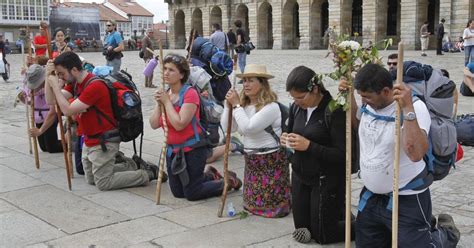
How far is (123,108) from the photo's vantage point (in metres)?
5.99

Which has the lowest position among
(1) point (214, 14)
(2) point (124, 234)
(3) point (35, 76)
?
(2) point (124, 234)

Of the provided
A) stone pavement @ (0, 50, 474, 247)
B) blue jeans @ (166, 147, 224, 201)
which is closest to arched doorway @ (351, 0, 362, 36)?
stone pavement @ (0, 50, 474, 247)

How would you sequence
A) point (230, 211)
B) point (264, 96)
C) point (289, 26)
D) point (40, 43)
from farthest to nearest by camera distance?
point (289, 26)
point (40, 43)
point (230, 211)
point (264, 96)

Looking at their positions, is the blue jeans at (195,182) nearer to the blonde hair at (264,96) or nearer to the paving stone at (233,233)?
the paving stone at (233,233)

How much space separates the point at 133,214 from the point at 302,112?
74.7 inches

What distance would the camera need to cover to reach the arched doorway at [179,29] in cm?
6056

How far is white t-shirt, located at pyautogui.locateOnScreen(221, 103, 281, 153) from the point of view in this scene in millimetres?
4859

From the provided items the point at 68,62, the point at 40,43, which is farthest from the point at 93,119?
the point at 40,43

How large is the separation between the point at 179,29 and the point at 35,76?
5461 cm

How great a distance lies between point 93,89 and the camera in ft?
18.9

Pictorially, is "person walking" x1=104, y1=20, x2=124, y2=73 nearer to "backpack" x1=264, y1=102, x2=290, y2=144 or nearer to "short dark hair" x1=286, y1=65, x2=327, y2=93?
"backpack" x1=264, y1=102, x2=290, y2=144

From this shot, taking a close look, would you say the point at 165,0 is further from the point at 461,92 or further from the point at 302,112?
the point at 302,112

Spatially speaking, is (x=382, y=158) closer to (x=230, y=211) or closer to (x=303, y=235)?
(x=303, y=235)

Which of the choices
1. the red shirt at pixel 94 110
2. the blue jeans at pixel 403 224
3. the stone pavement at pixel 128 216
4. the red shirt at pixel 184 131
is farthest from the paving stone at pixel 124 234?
the blue jeans at pixel 403 224
